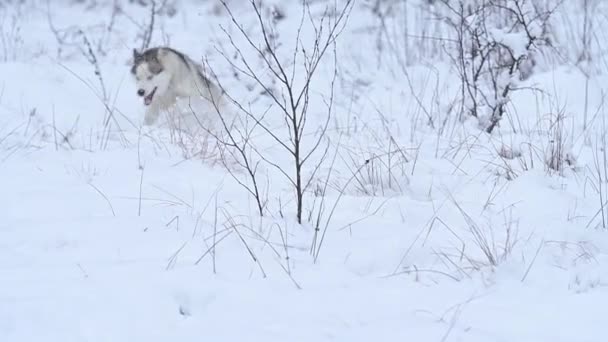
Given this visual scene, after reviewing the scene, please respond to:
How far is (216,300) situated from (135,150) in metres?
2.04

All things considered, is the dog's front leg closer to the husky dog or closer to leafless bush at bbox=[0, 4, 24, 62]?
the husky dog

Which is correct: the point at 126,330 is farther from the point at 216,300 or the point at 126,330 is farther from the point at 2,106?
the point at 2,106

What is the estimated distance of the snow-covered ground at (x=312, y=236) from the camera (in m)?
2.10

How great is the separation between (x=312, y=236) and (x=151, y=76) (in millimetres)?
3452

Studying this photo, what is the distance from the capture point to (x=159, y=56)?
18.8ft

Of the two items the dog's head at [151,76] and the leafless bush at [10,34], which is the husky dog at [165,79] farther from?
the leafless bush at [10,34]

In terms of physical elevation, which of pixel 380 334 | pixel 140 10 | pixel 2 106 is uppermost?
pixel 140 10

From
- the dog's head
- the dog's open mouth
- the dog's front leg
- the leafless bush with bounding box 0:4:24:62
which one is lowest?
the dog's front leg

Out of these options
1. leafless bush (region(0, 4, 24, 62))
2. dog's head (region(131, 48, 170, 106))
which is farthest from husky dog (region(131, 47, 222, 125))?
leafless bush (region(0, 4, 24, 62))

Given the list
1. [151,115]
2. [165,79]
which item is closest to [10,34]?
[165,79]

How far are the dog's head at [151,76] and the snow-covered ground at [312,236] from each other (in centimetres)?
50

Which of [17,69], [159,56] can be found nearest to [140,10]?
[17,69]

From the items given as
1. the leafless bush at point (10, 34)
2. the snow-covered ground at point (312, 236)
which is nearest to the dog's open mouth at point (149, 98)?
the snow-covered ground at point (312, 236)

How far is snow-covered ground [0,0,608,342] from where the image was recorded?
6.90ft
